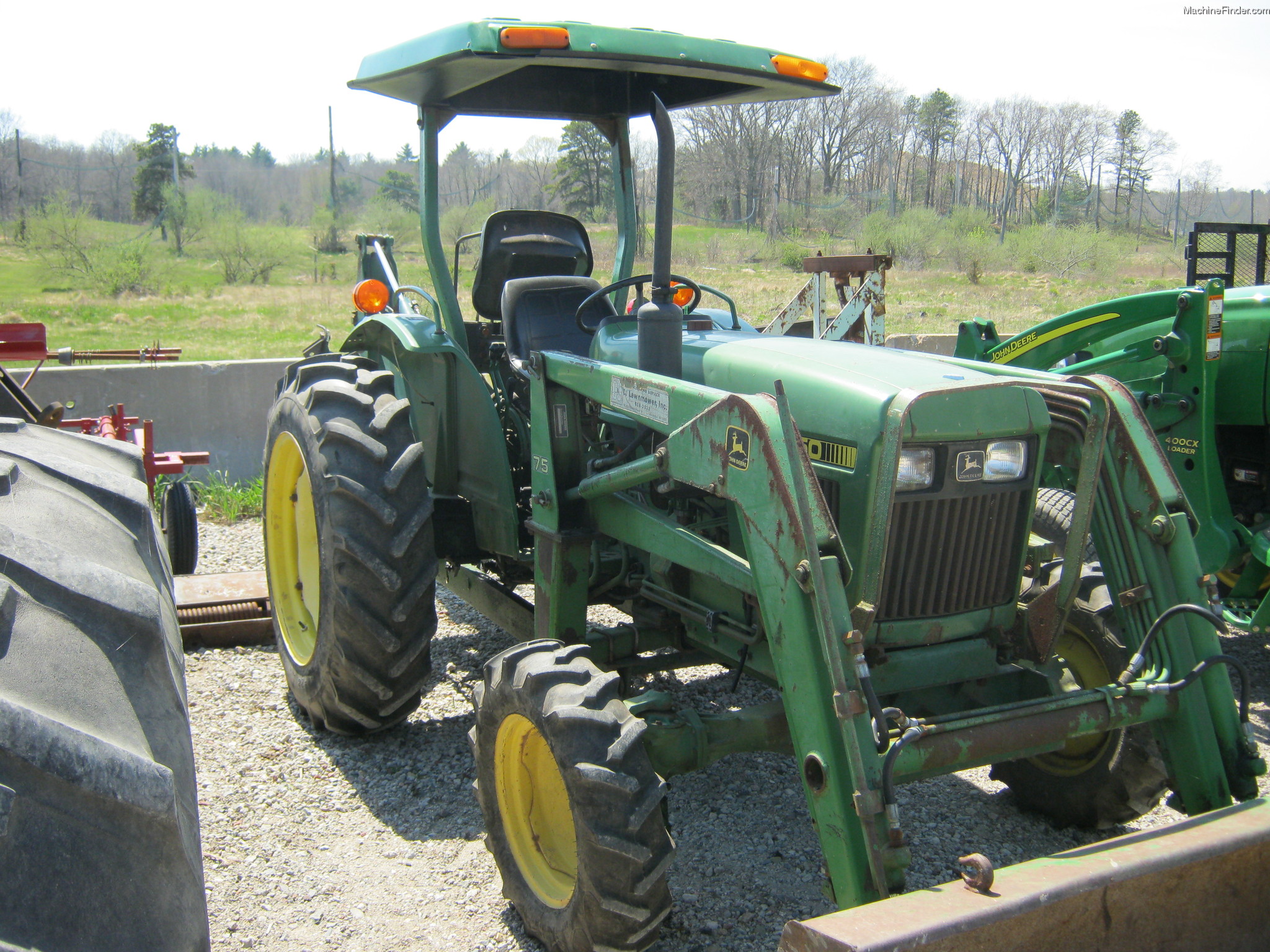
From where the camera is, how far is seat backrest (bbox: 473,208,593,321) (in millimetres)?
4395

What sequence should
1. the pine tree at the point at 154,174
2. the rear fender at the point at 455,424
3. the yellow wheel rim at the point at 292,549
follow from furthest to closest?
1. the pine tree at the point at 154,174
2. the yellow wheel rim at the point at 292,549
3. the rear fender at the point at 455,424

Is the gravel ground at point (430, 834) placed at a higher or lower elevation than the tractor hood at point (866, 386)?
lower

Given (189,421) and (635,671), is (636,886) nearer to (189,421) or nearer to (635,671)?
(635,671)

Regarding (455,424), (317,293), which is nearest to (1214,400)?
(455,424)

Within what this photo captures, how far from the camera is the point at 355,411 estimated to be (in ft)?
12.5

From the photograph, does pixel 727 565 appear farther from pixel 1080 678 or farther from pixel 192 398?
pixel 192 398

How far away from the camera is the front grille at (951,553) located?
2617mm

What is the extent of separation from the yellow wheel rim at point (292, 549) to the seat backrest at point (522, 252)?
1.00m

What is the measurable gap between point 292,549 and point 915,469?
2.90 metres

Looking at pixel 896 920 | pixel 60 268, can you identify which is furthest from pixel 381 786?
pixel 60 268

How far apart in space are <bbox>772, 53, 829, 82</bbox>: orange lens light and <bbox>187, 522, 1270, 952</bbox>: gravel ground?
240cm

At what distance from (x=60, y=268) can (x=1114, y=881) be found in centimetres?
2581

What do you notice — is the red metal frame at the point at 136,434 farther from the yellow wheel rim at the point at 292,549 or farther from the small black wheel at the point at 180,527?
the yellow wheel rim at the point at 292,549

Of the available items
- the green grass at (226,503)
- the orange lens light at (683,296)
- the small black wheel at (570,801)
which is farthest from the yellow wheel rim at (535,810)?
the green grass at (226,503)
